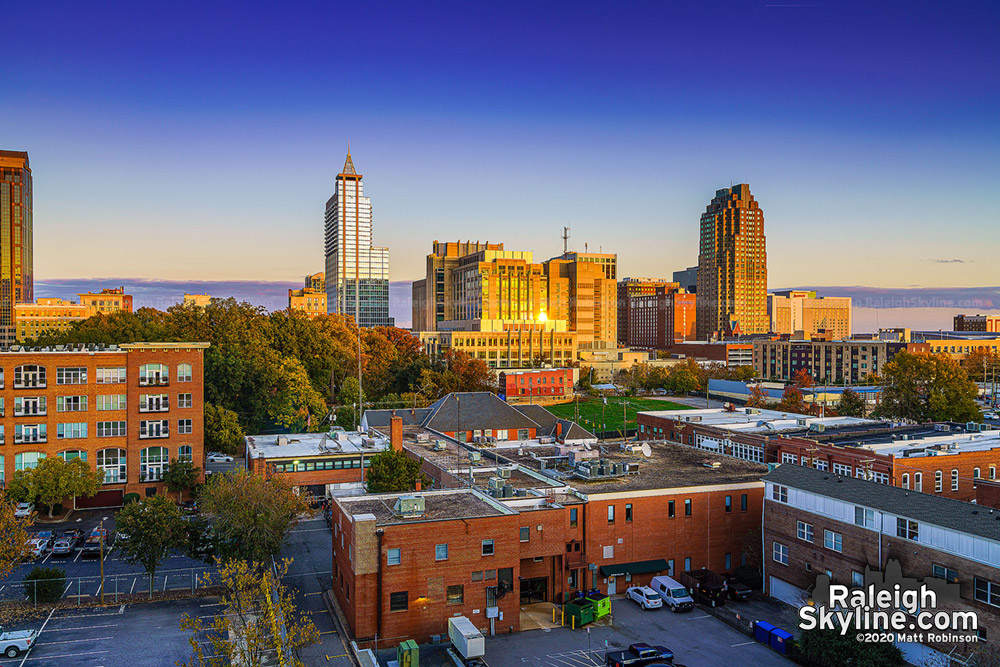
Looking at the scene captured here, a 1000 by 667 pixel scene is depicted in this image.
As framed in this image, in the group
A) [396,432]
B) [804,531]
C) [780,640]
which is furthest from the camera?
[396,432]

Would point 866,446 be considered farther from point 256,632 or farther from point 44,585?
point 44,585

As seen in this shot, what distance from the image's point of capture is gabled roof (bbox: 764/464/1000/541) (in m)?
29.5

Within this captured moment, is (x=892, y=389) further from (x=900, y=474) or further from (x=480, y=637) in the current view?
(x=480, y=637)

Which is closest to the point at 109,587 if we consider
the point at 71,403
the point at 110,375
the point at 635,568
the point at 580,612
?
the point at 71,403

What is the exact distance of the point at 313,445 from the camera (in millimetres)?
63656

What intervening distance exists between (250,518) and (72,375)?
26.8m

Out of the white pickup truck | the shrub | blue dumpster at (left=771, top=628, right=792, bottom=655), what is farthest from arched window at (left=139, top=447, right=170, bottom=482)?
blue dumpster at (left=771, top=628, right=792, bottom=655)

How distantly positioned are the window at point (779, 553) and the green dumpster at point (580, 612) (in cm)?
1080

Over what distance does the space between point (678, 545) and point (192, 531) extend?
2593cm

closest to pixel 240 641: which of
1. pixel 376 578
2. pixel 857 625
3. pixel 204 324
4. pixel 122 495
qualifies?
pixel 376 578

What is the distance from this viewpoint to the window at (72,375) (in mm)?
55500

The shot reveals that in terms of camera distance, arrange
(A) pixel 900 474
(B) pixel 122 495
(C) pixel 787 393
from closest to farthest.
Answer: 1. (A) pixel 900 474
2. (B) pixel 122 495
3. (C) pixel 787 393

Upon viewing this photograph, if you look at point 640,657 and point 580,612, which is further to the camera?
point 580,612

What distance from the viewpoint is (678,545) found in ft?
136
